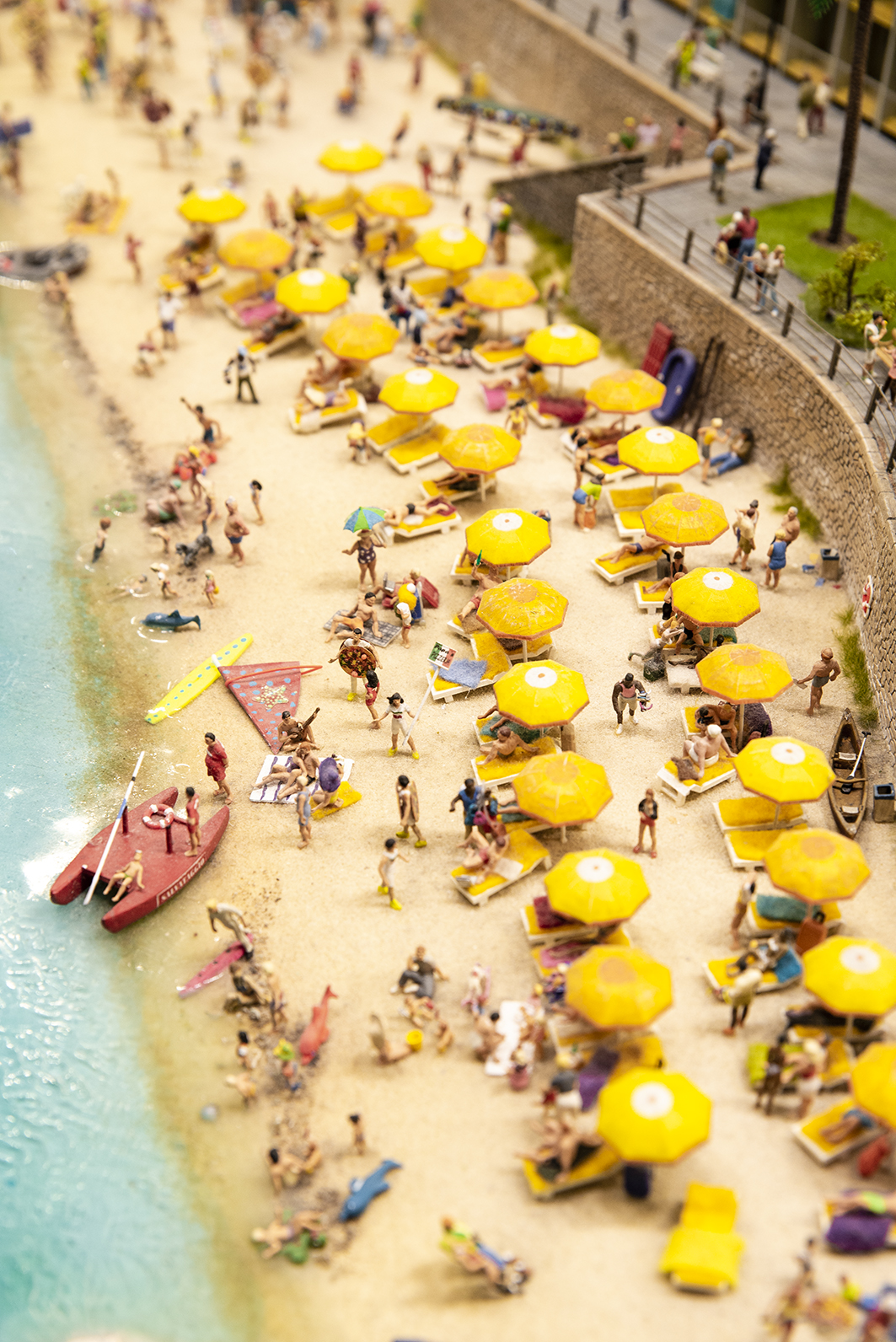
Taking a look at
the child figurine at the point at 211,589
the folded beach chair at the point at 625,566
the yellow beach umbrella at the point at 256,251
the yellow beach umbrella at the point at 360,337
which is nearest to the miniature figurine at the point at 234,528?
the child figurine at the point at 211,589

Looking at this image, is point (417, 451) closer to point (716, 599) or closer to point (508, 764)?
point (716, 599)

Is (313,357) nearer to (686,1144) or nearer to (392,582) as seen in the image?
(392,582)

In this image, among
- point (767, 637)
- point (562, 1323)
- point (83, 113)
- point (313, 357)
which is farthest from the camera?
point (83, 113)

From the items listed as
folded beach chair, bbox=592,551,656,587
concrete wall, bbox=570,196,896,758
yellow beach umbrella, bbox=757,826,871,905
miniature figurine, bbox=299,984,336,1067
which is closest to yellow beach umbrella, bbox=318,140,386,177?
concrete wall, bbox=570,196,896,758

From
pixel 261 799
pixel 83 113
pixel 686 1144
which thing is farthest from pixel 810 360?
pixel 83 113

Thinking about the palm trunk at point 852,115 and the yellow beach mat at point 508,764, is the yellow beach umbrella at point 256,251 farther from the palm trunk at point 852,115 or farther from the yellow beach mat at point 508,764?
the yellow beach mat at point 508,764

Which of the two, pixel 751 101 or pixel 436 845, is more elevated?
pixel 751 101

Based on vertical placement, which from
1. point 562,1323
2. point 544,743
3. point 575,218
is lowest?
point 562,1323
